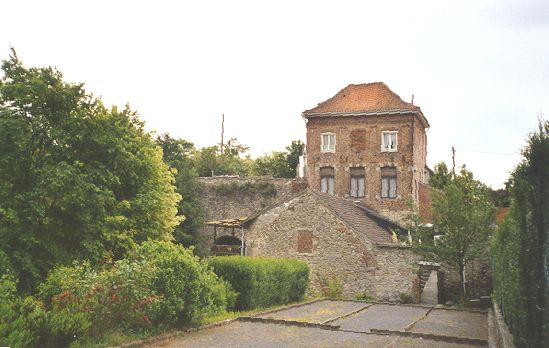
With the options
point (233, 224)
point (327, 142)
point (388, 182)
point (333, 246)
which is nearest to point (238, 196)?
point (327, 142)

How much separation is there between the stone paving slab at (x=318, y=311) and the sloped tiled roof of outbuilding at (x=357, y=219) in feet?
14.2

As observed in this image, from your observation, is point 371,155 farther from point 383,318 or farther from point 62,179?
point 62,179

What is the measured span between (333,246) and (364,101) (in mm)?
16822

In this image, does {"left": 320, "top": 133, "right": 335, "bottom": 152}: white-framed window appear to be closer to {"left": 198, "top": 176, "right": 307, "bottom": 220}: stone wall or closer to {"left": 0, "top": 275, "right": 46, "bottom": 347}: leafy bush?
{"left": 198, "top": 176, "right": 307, "bottom": 220}: stone wall

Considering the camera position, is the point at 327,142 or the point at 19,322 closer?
the point at 19,322

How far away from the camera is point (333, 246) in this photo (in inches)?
985

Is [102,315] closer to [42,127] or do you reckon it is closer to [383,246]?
[42,127]

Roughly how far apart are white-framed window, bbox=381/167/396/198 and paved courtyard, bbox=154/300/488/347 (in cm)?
1733

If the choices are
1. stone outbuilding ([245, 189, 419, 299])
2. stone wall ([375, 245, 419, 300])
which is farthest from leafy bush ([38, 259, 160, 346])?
stone wall ([375, 245, 419, 300])

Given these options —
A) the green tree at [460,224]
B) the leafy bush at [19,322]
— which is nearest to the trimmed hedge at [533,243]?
the leafy bush at [19,322]

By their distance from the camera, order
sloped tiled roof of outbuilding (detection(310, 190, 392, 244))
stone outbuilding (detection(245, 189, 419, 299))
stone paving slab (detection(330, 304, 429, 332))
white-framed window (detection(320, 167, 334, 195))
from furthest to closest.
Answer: white-framed window (detection(320, 167, 334, 195)) → sloped tiled roof of outbuilding (detection(310, 190, 392, 244)) → stone outbuilding (detection(245, 189, 419, 299)) → stone paving slab (detection(330, 304, 429, 332))

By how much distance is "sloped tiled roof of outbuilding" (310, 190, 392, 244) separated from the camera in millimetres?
25453

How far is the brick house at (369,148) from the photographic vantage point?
36625 mm

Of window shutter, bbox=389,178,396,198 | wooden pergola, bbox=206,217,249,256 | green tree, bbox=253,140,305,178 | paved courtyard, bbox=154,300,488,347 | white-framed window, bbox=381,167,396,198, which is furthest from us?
green tree, bbox=253,140,305,178
